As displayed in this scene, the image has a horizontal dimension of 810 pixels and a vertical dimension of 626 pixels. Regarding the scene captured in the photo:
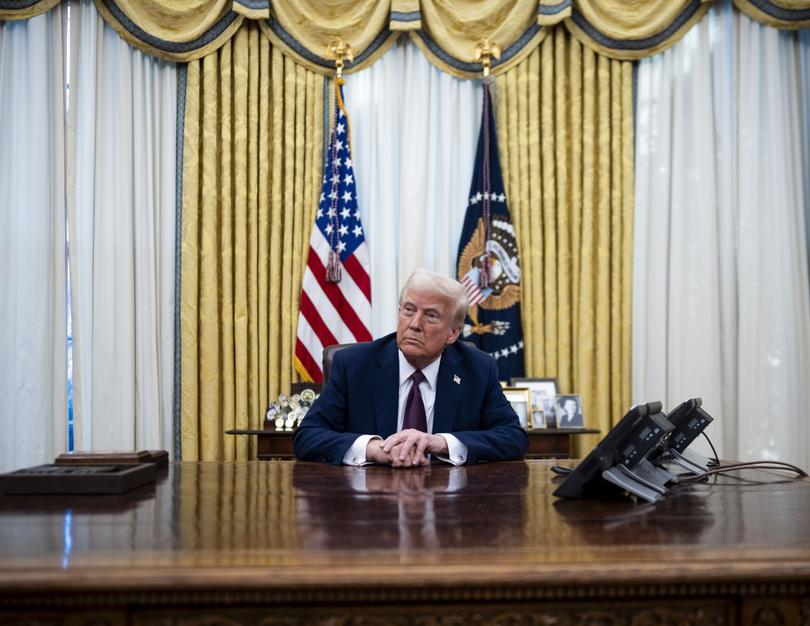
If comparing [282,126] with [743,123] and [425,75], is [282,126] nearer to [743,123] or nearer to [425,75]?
[425,75]

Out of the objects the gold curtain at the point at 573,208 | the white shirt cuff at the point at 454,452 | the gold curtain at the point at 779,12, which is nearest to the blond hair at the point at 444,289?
the white shirt cuff at the point at 454,452

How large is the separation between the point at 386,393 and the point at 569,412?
208 cm

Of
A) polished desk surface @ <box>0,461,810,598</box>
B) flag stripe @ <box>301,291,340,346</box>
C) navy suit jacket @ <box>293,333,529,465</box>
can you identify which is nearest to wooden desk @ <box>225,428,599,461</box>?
flag stripe @ <box>301,291,340,346</box>

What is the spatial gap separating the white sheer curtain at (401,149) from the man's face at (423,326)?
87.4 inches

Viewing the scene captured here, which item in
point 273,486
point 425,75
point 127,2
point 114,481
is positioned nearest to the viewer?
point 114,481

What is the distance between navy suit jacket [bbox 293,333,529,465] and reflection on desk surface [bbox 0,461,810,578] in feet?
2.18

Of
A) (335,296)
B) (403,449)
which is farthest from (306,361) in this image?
(403,449)

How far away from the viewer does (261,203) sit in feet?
16.1

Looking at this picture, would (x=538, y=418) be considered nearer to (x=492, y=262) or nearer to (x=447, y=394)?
(x=492, y=262)

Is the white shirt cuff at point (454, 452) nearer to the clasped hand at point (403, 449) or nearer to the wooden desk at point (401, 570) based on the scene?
the clasped hand at point (403, 449)

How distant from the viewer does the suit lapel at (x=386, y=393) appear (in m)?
2.73

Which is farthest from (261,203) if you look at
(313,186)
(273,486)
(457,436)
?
(273,486)

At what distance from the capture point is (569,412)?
454cm

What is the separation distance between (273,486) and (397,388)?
0.92m
